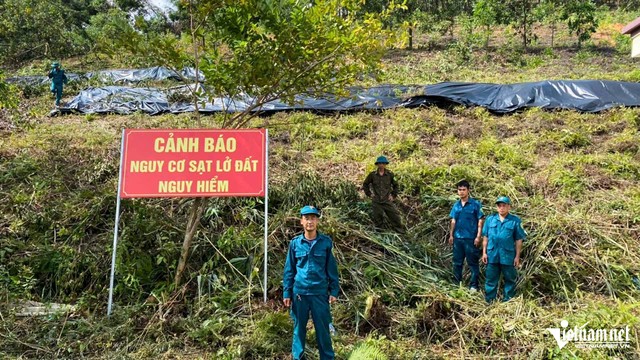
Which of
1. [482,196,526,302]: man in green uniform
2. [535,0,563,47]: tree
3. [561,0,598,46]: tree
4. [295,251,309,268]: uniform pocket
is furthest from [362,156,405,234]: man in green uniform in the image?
[535,0,563,47]: tree

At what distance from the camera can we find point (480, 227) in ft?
14.6

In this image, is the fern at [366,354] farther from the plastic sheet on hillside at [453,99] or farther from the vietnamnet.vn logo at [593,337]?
the plastic sheet on hillside at [453,99]

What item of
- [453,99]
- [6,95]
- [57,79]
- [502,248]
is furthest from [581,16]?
[6,95]

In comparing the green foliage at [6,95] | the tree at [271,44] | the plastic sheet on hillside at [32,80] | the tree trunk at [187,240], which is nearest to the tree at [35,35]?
the plastic sheet on hillside at [32,80]

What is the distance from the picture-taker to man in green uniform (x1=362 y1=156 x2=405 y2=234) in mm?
5391

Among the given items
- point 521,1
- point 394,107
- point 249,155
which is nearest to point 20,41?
point 394,107

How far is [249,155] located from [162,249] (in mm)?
1608

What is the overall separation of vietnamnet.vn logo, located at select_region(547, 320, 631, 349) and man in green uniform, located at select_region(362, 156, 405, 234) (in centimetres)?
230

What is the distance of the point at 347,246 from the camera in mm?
5051

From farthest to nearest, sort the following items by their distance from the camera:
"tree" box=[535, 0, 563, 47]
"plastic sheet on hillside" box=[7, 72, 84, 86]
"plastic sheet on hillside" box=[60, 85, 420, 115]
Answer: "tree" box=[535, 0, 563, 47], "plastic sheet on hillside" box=[7, 72, 84, 86], "plastic sheet on hillside" box=[60, 85, 420, 115]

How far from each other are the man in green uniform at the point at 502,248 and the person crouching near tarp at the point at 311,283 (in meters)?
1.88

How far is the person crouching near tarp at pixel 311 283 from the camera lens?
10.6 feet

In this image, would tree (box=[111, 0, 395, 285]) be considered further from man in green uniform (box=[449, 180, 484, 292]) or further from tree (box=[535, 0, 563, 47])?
tree (box=[535, 0, 563, 47])

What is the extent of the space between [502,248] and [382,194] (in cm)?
171
